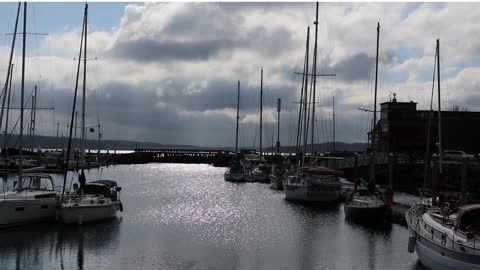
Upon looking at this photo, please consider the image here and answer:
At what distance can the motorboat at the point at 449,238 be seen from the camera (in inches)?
923

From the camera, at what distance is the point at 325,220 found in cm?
4719

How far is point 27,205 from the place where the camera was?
38.8 m

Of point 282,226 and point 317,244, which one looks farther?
point 282,226

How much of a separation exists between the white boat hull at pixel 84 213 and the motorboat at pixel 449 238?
75.6 ft

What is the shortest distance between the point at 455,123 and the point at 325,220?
51274mm

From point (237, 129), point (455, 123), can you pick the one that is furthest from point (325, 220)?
point (237, 129)

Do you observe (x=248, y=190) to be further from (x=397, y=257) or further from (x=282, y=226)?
(x=397, y=257)

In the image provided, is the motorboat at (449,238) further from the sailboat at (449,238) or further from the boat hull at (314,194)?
the boat hull at (314,194)

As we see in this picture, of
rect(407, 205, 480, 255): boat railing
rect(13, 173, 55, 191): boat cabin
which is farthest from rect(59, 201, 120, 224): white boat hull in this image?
rect(407, 205, 480, 255): boat railing

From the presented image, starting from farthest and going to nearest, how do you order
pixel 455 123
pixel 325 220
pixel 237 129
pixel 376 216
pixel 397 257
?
1. pixel 237 129
2. pixel 455 123
3. pixel 325 220
4. pixel 376 216
5. pixel 397 257

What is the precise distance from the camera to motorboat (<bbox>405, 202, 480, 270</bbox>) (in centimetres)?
2344

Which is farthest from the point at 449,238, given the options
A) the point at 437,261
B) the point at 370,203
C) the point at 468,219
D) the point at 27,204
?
the point at 27,204

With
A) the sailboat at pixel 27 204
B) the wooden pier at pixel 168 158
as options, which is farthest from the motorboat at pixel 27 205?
the wooden pier at pixel 168 158

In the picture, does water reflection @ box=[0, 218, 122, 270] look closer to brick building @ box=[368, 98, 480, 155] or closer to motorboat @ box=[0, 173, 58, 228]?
motorboat @ box=[0, 173, 58, 228]
